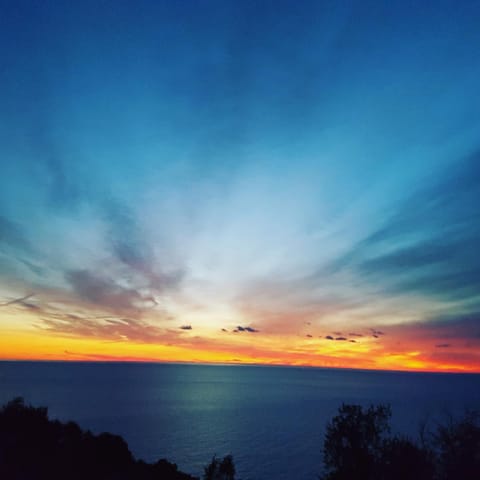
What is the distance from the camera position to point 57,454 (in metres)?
38.2

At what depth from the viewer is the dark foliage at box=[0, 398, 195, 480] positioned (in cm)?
3306

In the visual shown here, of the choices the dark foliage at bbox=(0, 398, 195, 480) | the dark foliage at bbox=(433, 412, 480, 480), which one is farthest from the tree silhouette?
the dark foliage at bbox=(0, 398, 195, 480)

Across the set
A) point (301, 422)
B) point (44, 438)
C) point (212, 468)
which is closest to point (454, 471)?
point (212, 468)

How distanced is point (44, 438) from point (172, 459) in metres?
70.0

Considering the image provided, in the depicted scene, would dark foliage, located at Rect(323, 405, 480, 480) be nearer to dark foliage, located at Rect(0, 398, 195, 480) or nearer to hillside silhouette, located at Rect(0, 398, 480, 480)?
hillside silhouette, located at Rect(0, 398, 480, 480)

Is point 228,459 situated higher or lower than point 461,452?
lower

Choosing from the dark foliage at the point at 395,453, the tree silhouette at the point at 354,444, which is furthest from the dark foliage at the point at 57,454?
the dark foliage at the point at 395,453

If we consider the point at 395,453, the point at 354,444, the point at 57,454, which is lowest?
the point at 395,453

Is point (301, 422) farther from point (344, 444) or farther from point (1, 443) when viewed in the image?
point (1, 443)

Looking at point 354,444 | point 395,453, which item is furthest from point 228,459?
point 395,453

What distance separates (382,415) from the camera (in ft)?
148

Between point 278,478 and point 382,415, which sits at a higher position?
point 382,415

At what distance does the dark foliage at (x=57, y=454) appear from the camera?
33062mm

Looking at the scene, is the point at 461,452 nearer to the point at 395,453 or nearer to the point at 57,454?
the point at 395,453
